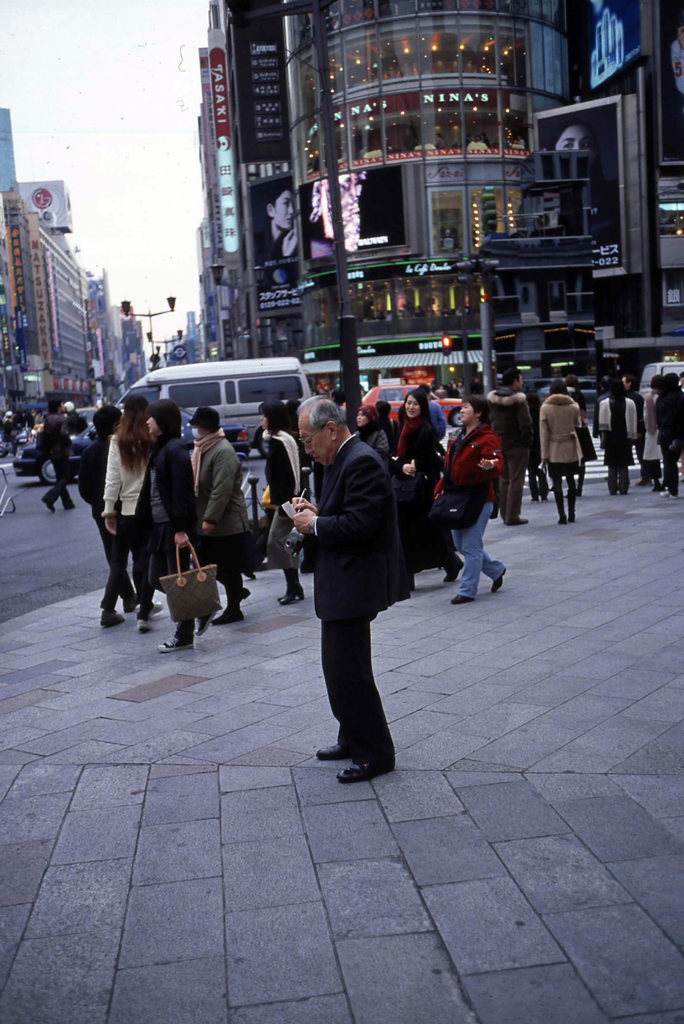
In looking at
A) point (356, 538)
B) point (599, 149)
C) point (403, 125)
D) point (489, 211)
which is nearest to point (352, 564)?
point (356, 538)

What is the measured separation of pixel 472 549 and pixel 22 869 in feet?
17.5

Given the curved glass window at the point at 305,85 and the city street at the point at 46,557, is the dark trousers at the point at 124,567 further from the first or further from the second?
the curved glass window at the point at 305,85

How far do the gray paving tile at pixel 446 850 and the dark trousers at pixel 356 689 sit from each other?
59 centimetres

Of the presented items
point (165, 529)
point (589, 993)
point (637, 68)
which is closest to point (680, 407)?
point (165, 529)

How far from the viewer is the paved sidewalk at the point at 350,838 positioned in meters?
3.01

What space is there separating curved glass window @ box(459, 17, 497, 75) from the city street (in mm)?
37811

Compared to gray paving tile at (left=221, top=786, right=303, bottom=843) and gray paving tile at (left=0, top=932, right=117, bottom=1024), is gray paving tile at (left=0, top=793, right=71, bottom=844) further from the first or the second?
gray paving tile at (left=0, top=932, right=117, bottom=1024)

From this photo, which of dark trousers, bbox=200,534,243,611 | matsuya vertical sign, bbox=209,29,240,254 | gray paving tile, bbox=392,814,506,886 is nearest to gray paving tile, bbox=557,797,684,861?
gray paving tile, bbox=392,814,506,886

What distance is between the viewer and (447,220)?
161ft

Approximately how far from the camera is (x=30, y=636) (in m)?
8.55

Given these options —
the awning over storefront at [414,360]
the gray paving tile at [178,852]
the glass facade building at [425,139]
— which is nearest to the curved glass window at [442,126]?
the glass facade building at [425,139]

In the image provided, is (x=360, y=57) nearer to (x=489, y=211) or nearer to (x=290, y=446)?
(x=489, y=211)

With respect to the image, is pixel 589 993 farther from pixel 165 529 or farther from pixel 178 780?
pixel 165 529

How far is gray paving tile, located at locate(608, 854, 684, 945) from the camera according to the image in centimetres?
326
